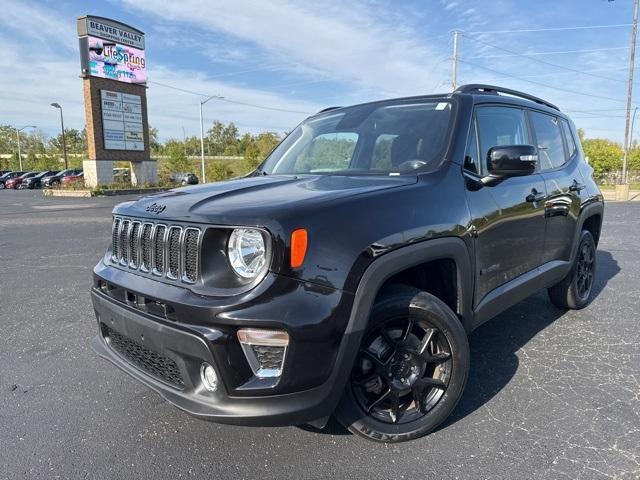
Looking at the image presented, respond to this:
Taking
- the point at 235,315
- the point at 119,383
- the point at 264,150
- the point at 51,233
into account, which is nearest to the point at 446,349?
the point at 235,315

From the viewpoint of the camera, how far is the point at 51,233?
1086 cm

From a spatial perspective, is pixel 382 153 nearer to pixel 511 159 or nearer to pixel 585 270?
pixel 511 159

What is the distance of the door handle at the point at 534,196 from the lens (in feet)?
11.4

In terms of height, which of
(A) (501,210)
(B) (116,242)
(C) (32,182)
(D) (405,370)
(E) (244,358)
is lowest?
(C) (32,182)

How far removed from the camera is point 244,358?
2068mm

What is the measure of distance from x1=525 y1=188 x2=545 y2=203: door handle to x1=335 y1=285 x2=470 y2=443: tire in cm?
137

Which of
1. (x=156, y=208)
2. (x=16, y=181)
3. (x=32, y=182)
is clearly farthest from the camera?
(x=16, y=181)

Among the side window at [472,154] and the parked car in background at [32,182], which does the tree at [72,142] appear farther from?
the side window at [472,154]

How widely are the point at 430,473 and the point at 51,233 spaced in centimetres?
1088

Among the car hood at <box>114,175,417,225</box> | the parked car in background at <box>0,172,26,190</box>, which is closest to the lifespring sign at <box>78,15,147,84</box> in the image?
the parked car in background at <box>0,172,26,190</box>

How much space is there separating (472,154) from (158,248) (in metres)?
2.01

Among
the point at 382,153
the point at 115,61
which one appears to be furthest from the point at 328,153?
the point at 115,61

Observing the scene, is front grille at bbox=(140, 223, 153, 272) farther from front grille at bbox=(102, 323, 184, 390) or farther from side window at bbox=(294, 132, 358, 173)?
side window at bbox=(294, 132, 358, 173)

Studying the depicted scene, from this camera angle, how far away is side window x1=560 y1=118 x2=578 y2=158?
455 cm
